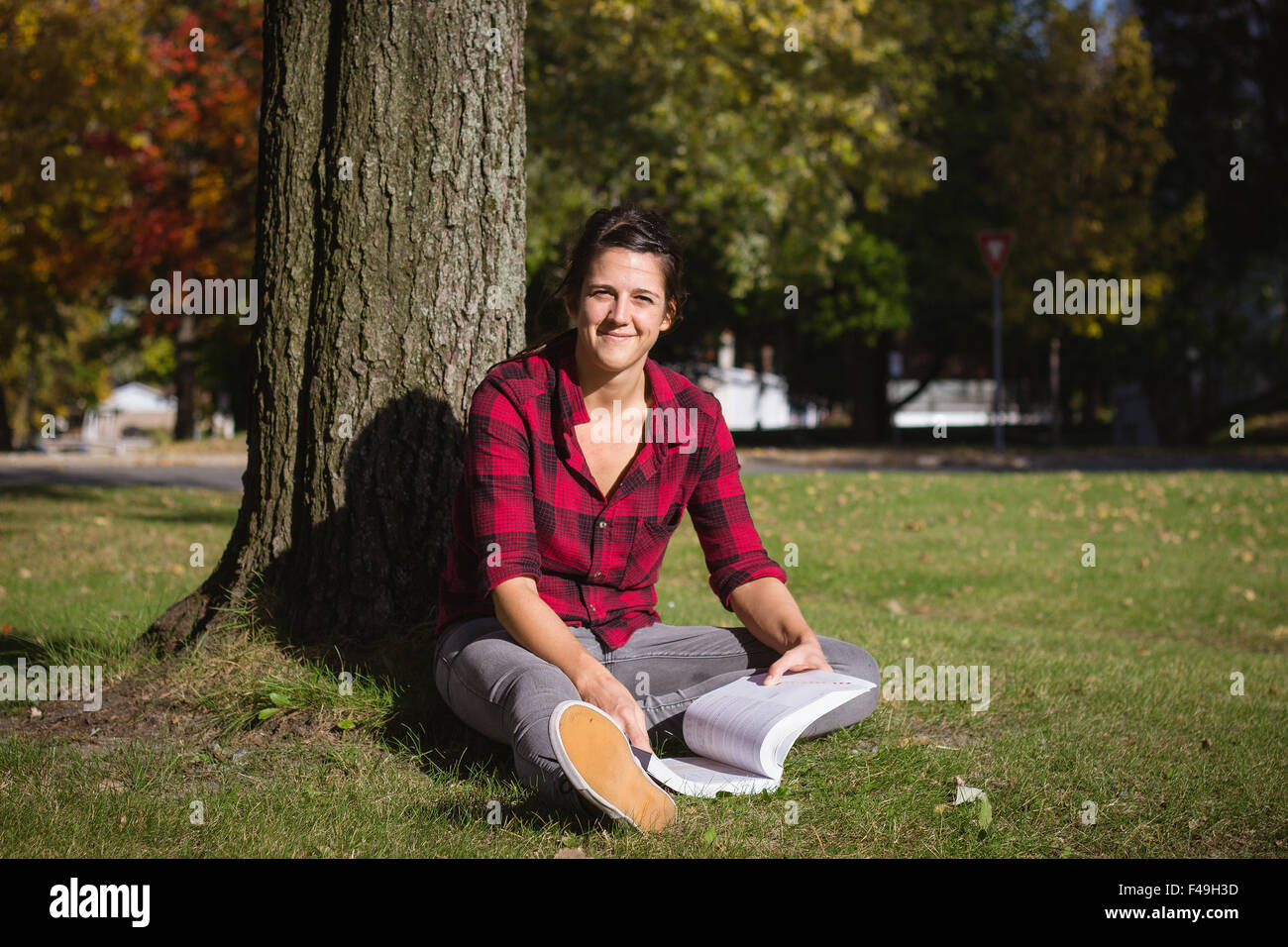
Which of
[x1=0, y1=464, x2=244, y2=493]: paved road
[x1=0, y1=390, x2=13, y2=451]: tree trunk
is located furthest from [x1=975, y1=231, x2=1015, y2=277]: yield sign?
[x1=0, y1=390, x2=13, y2=451]: tree trunk

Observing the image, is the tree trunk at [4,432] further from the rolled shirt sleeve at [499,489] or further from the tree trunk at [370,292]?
the rolled shirt sleeve at [499,489]

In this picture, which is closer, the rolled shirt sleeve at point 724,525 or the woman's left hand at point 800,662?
the woman's left hand at point 800,662

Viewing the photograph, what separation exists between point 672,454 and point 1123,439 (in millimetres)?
32293

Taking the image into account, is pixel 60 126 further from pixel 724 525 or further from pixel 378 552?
pixel 724 525

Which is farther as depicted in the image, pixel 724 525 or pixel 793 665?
pixel 724 525

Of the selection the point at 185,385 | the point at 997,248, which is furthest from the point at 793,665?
the point at 185,385

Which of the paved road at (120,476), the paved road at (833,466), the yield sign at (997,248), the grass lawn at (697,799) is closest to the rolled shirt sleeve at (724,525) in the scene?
the grass lawn at (697,799)

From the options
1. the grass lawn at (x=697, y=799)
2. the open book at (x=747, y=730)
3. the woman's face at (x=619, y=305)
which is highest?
the woman's face at (x=619, y=305)

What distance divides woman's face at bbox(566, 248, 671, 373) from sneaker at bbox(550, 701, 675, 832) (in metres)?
1.19

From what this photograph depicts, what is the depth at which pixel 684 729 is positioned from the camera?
3705mm

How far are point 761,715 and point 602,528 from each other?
770mm

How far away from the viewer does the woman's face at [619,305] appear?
144 inches

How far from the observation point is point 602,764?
2.94 metres

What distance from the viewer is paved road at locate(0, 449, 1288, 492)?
47.4 ft
